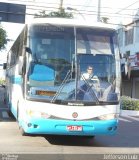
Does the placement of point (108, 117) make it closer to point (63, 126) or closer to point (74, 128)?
point (74, 128)

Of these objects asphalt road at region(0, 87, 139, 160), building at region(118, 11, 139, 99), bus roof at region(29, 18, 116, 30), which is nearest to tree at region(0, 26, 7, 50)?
building at region(118, 11, 139, 99)

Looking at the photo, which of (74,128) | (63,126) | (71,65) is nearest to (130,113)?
(71,65)

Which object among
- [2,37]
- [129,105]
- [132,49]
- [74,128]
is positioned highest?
[2,37]

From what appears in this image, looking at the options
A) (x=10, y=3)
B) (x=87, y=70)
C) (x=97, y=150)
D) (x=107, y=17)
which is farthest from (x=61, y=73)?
(x=107, y=17)

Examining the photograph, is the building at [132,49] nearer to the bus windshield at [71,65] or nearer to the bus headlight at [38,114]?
the bus windshield at [71,65]

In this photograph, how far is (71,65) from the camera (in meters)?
12.2

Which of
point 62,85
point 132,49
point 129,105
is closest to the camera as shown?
point 62,85

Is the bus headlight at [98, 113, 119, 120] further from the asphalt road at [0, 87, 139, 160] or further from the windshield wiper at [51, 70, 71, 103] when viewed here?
the windshield wiper at [51, 70, 71, 103]

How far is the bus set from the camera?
1185cm

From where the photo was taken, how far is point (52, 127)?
11.8 m

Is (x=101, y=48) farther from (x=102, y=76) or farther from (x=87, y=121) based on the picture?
(x=87, y=121)

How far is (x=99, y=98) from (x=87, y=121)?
67 cm

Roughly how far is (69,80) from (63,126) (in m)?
1.19

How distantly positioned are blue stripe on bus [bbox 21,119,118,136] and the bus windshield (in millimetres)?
532
